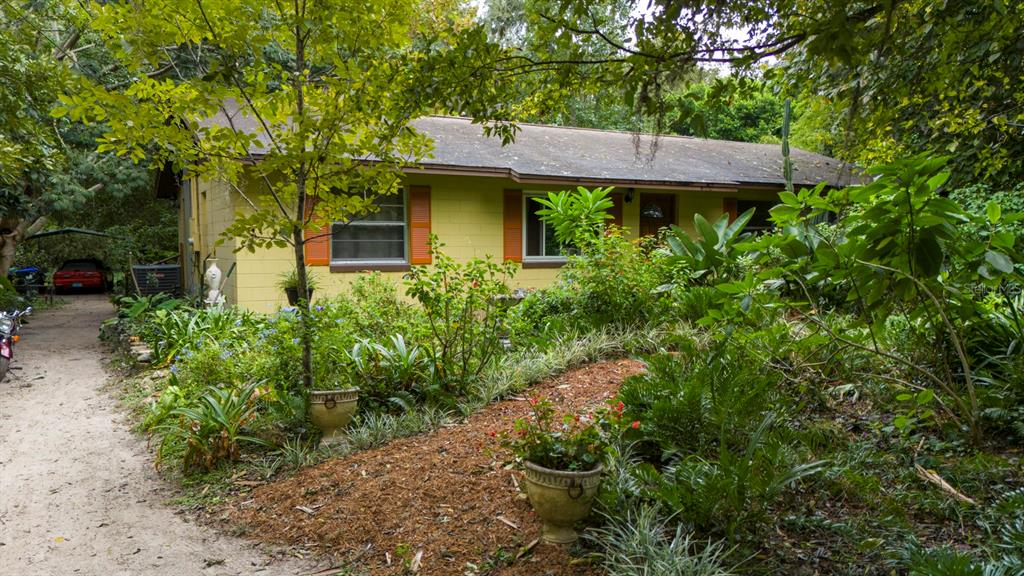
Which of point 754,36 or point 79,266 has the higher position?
point 754,36

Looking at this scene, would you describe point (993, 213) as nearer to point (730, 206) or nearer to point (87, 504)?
point (87, 504)

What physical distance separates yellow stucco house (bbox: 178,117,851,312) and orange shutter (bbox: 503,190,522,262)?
20 mm

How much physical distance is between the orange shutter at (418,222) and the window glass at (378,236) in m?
0.17

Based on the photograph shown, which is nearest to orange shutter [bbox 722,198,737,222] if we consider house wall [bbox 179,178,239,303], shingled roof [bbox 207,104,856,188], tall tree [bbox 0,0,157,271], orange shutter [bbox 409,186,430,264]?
shingled roof [bbox 207,104,856,188]

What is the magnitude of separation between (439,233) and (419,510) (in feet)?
25.0

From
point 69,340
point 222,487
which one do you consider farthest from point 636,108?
point 69,340

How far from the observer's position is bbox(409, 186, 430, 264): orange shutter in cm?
1034

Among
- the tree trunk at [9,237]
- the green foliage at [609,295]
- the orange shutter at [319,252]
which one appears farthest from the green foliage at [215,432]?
the tree trunk at [9,237]

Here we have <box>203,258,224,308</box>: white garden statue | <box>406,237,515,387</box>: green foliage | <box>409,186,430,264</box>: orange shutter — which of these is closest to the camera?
<box>406,237,515,387</box>: green foliage

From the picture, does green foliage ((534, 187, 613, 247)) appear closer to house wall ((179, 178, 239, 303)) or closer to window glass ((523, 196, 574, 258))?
window glass ((523, 196, 574, 258))

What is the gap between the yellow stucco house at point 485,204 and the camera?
9797mm

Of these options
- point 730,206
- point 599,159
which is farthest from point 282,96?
point 730,206

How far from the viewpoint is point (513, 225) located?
11398mm

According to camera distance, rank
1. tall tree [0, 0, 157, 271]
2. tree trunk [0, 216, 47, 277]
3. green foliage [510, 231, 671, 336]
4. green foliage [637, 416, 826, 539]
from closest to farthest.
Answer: green foliage [637, 416, 826, 539], tall tree [0, 0, 157, 271], green foliage [510, 231, 671, 336], tree trunk [0, 216, 47, 277]
